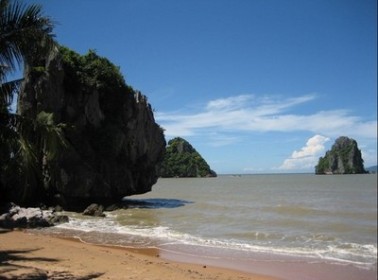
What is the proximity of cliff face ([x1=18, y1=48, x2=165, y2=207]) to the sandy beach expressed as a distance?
15714 millimetres

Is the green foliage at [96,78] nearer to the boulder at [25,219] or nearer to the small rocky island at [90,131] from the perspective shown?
the small rocky island at [90,131]

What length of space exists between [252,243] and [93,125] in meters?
19.8

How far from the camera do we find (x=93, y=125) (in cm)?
3378

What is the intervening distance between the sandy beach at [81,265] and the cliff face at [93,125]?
619 inches

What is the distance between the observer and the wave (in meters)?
15.4

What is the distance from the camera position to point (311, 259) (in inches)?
584

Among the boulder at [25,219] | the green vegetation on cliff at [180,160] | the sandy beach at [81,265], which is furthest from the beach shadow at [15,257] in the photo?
the green vegetation on cliff at [180,160]

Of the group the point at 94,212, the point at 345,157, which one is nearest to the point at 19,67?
the point at 94,212

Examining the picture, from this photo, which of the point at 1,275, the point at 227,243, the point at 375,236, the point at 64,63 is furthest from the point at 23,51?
the point at 64,63

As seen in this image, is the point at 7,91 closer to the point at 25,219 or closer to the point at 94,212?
the point at 25,219

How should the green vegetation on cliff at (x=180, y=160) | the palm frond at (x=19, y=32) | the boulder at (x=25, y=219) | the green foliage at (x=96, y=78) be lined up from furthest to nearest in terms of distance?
1. the green vegetation on cliff at (x=180, y=160)
2. the green foliage at (x=96, y=78)
3. the boulder at (x=25, y=219)
4. the palm frond at (x=19, y=32)

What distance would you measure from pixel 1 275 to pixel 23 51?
5.05 meters

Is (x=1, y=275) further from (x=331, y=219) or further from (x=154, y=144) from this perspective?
(x=154, y=144)

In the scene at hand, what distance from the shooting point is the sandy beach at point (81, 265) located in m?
10.0
